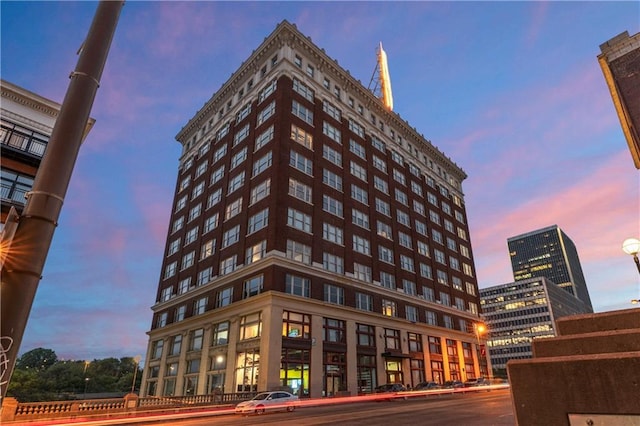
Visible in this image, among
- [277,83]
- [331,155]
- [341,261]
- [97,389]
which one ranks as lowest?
[97,389]

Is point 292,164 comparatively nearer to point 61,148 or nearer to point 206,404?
point 206,404

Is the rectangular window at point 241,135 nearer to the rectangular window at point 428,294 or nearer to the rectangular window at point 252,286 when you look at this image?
the rectangular window at point 252,286

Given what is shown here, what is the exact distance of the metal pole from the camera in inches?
99.3

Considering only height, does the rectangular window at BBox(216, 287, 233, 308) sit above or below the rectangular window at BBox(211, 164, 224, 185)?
below

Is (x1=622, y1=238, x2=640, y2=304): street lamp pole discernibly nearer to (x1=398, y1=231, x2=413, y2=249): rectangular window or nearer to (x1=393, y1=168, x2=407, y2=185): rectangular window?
(x1=398, y1=231, x2=413, y2=249): rectangular window

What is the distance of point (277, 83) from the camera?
49.7 meters

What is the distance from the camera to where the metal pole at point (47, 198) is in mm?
2523

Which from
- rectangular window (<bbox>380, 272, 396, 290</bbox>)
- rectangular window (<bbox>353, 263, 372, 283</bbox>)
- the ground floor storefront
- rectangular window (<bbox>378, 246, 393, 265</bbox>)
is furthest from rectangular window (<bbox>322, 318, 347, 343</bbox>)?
rectangular window (<bbox>378, 246, 393, 265</bbox>)

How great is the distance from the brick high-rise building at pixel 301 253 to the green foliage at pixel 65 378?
1509 inches

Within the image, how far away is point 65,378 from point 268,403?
341 feet

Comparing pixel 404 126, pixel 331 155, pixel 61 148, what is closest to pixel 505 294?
pixel 404 126

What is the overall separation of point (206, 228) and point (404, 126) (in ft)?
132

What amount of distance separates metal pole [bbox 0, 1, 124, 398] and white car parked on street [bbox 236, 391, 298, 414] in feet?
87.9

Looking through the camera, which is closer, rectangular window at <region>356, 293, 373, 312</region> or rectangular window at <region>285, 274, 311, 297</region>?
rectangular window at <region>285, 274, 311, 297</region>
